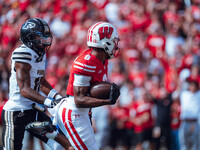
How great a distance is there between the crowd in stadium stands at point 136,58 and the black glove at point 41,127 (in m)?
1.92

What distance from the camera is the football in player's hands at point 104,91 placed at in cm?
434

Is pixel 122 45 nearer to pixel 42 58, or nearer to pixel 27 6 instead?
pixel 27 6

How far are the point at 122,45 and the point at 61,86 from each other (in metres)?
2.40

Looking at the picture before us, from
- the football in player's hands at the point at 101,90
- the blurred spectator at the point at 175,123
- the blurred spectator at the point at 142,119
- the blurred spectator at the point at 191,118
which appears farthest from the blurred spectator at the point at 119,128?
the football in player's hands at the point at 101,90

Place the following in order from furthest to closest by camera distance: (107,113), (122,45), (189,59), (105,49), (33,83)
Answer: (122,45), (189,59), (107,113), (33,83), (105,49)

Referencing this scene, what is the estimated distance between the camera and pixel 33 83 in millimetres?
4965

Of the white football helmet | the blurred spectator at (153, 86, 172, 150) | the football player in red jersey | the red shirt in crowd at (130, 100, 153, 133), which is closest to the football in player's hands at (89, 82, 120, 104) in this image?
the football player in red jersey

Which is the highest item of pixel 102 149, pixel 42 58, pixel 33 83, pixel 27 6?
pixel 27 6

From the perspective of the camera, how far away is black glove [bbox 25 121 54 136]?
15.6ft

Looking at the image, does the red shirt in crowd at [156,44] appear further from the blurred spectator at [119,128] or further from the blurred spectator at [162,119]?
the blurred spectator at [119,128]

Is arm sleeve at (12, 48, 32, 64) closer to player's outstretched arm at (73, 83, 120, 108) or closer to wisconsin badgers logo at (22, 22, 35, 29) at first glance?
wisconsin badgers logo at (22, 22, 35, 29)

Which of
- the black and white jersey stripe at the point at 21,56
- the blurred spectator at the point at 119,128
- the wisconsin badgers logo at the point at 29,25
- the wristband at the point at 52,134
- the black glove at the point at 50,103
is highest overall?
the wisconsin badgers logo at the point at 29,25

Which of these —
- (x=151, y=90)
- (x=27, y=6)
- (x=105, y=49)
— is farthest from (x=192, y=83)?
(x=27, y=6)

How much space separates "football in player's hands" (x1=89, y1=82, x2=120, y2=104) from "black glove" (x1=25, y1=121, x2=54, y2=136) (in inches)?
29.7
